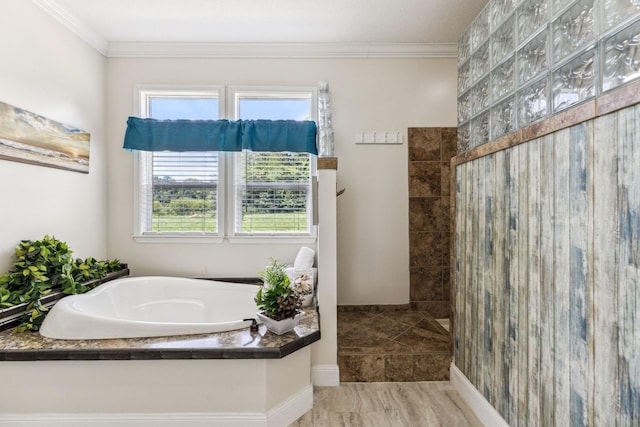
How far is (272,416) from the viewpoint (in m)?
1.80

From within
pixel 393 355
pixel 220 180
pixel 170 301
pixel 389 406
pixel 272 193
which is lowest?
pixel 389 406

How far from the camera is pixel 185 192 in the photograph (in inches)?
123

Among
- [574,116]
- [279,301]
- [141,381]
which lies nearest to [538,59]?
[574,116]

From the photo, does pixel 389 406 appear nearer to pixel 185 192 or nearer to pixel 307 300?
pixel 307 300

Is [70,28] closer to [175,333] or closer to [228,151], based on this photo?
[228,151]

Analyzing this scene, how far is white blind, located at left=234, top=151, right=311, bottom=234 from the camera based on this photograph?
10.3 feet

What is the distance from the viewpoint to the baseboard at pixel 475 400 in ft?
5.73

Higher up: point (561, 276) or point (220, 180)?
point (220, 180)

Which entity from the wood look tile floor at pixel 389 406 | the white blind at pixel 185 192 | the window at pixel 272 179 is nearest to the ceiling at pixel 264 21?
the window at pixel 272 179

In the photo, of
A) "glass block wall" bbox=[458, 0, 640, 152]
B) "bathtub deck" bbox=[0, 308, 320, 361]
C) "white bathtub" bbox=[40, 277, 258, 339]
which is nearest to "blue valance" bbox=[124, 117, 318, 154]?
"white bathtub" bbox=[40, 277, 258, 339]

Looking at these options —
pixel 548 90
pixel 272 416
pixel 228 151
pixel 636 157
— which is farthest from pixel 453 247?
pixel 228 151

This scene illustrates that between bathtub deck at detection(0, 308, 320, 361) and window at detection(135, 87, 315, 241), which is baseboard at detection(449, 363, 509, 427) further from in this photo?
window at detection(135, 87, 315, 241)

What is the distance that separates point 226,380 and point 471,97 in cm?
220

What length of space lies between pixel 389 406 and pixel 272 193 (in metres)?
1.98
